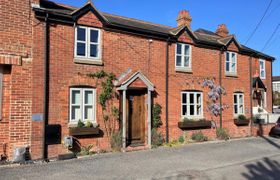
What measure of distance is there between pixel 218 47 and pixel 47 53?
10.1m

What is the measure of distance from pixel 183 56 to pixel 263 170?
7.74 meters

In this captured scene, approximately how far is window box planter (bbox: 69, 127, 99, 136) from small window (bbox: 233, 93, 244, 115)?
9802mm

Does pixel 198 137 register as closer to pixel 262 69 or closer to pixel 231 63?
pixel 231 63

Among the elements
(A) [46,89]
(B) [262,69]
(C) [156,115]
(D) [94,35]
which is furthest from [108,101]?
(B) [262,69]

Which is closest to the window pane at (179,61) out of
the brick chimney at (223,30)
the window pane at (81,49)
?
the window pane at (81,49)

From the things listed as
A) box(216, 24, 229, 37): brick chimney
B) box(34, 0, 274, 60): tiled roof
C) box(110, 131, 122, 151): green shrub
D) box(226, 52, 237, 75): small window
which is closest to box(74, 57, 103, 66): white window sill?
box(34, 0, 274, 60): tiled roof

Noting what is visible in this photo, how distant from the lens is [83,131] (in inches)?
463

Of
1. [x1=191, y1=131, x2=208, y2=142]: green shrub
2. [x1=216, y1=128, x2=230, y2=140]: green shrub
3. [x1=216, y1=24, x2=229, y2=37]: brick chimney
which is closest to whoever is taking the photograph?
[x1=191, y1=131, x2=208, y2=142]: green shrub

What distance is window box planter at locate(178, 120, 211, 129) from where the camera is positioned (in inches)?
594

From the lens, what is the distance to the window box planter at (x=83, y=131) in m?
11.6

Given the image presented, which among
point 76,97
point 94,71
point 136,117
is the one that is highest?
point 94,71

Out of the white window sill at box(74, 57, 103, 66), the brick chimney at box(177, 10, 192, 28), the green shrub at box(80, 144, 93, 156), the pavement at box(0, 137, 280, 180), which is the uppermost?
the brick chimney at box(177, 10, 192, 28)

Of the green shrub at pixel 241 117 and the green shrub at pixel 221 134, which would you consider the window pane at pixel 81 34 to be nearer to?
the green shrub at pixel 221 134

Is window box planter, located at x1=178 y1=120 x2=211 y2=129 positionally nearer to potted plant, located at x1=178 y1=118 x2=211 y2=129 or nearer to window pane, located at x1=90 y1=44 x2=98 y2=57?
potted plant, located at x1=178 y1=118 x2=211 y2=129
